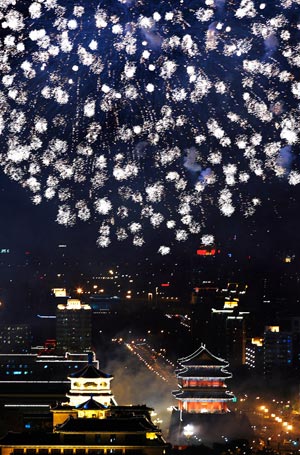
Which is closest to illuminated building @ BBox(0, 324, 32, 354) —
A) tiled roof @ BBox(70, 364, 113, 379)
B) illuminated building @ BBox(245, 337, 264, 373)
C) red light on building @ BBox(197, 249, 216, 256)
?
illuminated building @ BBox(245, 337, 264, 373)

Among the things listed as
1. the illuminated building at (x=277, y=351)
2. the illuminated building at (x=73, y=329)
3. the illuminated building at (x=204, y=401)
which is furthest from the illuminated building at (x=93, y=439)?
the illuminated building at (x=277, y=351)

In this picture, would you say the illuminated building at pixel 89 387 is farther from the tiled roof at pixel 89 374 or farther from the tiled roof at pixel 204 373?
the tiled roof at pixel 204 373

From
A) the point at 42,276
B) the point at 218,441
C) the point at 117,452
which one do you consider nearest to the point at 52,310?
the point at 42,276

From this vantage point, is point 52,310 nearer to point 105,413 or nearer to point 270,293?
point 270,293

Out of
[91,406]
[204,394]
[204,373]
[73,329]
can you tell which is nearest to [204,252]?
[73,329]

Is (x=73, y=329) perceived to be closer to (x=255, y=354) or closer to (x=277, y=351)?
(x=255, y=354)

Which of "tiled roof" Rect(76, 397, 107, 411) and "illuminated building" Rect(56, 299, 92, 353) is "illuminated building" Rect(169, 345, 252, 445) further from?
"illuminated building" Rect(56, 299, 92, 353)

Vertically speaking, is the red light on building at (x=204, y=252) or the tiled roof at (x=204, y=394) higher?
the red light on building at (x=204, y=252)
